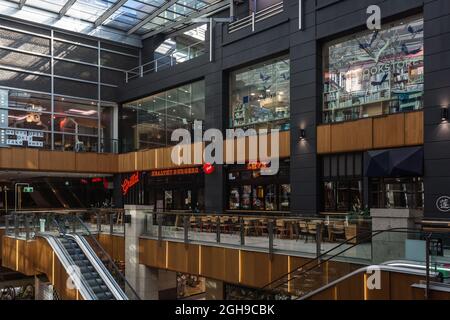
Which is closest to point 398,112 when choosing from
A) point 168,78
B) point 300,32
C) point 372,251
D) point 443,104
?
point 443,104

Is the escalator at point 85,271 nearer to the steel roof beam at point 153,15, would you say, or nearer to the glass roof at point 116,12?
the steel roof beam at point 153,15

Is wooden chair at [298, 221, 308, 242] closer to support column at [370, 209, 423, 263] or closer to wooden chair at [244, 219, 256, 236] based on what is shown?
wooden chair at [244, 219, 256, 236]

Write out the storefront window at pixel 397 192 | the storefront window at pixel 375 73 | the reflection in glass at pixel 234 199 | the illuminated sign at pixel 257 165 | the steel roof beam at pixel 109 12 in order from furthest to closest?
1. the steel roof beam at pixel 109 12
2. the reflection in glass at pixel 234 199
3. the illuminated sign at pixel 257 165
4. the storefront window at pixel 375 73
5. the storefront window at pixel 397 192

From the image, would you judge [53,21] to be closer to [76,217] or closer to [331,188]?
[76,217]

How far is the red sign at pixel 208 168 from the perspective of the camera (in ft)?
71.6

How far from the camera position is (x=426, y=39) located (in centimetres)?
1441

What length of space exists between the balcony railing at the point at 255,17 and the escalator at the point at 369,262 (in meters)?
12.8

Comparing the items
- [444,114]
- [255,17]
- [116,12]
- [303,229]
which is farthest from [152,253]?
[116,12]

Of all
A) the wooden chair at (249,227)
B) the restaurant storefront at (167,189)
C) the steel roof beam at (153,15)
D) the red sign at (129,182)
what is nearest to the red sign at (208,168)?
the restaurant storefront at (167,189)

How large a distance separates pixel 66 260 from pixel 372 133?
1056 cm

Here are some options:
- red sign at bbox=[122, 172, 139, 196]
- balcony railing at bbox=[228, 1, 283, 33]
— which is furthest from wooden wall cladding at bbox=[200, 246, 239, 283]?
red sign at bbox=[122, 172, 139, 196]

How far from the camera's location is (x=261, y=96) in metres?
20.6

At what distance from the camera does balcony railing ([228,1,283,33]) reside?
756 inches

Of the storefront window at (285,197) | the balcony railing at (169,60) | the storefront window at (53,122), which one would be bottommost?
the storefront window at (285,197)
